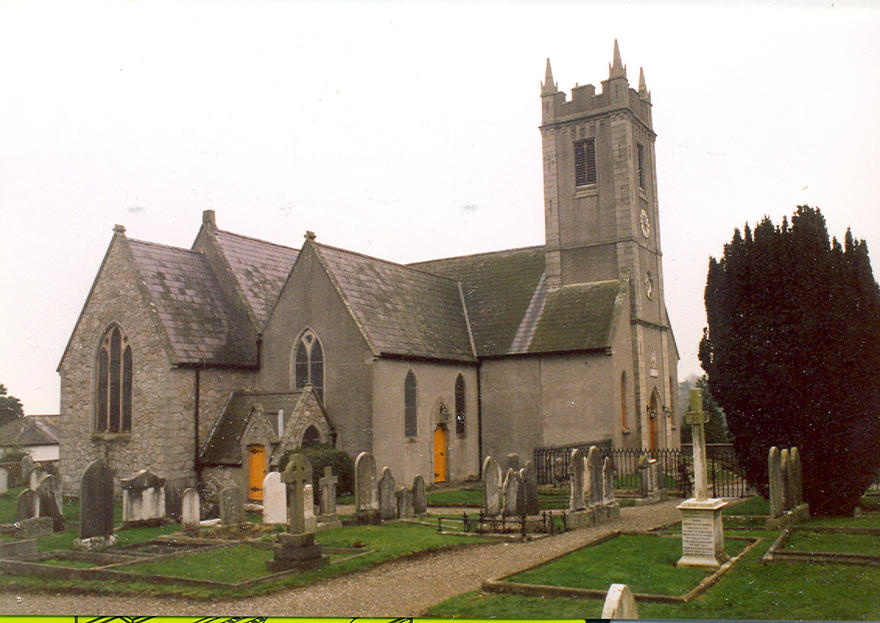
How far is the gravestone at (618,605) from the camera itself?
5.82m

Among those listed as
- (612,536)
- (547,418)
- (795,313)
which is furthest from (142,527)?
(795,313)

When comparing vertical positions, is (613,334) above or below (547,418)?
above

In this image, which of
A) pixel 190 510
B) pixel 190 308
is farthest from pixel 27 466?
pixel 190 510

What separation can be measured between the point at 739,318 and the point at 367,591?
862cm

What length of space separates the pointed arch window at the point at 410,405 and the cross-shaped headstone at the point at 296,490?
8.10 metres

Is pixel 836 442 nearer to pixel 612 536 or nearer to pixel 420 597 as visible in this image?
pixel 612 536

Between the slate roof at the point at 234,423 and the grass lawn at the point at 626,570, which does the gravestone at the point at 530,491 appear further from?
the slate roof at the point at 234,423

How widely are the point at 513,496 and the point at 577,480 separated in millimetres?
1347

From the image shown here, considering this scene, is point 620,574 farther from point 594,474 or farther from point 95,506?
point 95,506

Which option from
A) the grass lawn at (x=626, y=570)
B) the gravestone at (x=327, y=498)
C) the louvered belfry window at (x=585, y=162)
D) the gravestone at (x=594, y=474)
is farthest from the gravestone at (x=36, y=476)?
the louvered belfry window at (x=585, y=162)

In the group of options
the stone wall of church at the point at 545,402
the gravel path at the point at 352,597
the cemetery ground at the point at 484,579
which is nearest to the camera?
the cemetery ground at the point at 484,579

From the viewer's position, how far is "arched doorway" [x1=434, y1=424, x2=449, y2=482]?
2184cm

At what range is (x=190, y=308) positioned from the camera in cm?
1972

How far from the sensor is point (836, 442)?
13.0 metres
